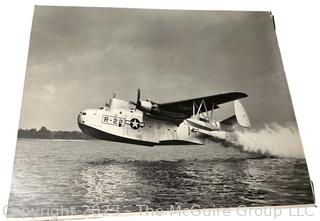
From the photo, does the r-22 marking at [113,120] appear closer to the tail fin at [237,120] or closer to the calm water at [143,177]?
the calm water at [143,177]

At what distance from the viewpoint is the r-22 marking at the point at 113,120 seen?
6.90 ft

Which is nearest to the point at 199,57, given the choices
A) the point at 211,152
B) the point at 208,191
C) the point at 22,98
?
the point at 211,152

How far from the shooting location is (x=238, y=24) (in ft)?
8.35

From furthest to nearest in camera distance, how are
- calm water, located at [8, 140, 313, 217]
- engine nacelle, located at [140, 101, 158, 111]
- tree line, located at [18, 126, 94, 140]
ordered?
engine nacelle, located at [140, 101, 158, 111] → tree line, located at [18, 126, 94, 140] → calm water, located at [8, 140, 313, 217]

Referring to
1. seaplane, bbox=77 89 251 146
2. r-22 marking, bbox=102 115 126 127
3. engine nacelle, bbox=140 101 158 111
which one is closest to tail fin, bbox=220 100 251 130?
seaplane, bbox=77 89 251 146

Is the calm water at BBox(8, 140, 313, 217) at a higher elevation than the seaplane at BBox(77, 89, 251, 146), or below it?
below

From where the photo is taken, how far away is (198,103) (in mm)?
2213

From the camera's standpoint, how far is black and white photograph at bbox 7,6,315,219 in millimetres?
1901

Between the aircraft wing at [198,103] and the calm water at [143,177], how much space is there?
22 cm

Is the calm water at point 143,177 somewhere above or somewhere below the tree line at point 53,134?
below

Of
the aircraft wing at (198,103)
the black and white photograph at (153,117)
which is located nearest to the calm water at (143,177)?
the black and white photograph at (153,117)

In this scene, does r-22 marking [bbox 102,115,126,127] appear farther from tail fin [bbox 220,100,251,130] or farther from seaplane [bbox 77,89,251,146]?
tail fin [bbox 220,100,251,130]

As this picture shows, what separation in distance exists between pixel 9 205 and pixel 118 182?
507mm

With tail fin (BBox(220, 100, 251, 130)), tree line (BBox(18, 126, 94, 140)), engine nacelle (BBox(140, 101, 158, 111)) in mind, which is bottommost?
tree line (BBox(18, 126, 94, 140))
